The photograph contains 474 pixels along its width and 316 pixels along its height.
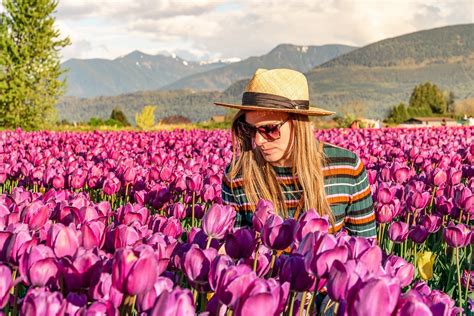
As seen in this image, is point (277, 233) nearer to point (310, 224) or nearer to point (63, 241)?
point (310, 224)

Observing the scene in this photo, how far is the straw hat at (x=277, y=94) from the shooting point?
159 inches

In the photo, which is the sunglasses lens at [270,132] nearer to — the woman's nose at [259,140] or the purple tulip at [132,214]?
the woman's nose at [259,140]

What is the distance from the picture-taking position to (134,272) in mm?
1828

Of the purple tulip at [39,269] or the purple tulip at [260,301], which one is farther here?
the purple tulip at [39,269]

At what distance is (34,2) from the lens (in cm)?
4075

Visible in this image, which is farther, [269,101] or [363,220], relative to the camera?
[363,220]

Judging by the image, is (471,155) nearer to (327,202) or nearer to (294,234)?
(327,202)

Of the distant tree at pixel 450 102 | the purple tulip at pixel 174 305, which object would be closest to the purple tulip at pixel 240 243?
the purple tulip at pixel 174 305

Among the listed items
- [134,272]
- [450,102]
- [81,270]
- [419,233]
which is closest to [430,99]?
[450,102]

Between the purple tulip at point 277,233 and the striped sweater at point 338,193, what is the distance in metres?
1.82

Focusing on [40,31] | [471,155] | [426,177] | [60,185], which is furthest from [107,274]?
[40,31]

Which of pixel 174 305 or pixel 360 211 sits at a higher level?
pixel 174 305

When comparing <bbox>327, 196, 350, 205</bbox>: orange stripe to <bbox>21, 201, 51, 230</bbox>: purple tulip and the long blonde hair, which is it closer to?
the long blonde hair

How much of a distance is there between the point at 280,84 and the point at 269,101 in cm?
19
